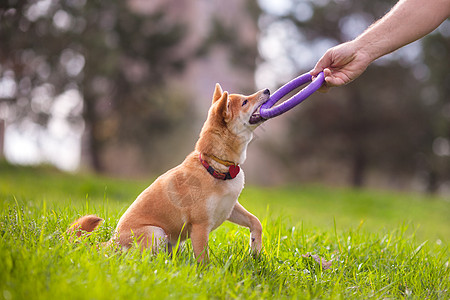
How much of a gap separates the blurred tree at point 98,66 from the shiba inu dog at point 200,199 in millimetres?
8766

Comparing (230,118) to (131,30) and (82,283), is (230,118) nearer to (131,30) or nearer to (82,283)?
(82,283)

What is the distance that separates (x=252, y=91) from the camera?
14.3 m

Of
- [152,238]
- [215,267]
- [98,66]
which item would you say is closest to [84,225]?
[152,238]

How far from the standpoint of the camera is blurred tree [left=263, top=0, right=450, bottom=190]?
14.4m

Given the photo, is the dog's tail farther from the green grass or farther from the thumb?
the thumb

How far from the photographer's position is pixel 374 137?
14539 mm

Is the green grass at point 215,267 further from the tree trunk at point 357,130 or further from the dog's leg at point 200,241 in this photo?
the tree trunk at point 357,130

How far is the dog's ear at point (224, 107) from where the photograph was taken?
3043 mm

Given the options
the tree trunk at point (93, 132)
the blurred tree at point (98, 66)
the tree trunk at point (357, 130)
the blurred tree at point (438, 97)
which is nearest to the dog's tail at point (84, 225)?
the blurred tree at point (98, 66)

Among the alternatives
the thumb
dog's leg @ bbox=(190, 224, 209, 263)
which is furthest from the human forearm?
dog's leg @ bbox=(190, 224, 209, 263)

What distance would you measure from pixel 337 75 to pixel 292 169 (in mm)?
13547

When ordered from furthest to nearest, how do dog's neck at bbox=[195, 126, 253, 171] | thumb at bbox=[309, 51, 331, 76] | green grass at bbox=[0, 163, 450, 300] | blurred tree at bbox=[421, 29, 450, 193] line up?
blurred tree at bbox=[421, 29, 450, 193], thumb at bbox=[309, 51, 331, 76], dog's neck at bbox=[195, 126, 253, 171], green grass at bbox=[0, 163, 450, 300]

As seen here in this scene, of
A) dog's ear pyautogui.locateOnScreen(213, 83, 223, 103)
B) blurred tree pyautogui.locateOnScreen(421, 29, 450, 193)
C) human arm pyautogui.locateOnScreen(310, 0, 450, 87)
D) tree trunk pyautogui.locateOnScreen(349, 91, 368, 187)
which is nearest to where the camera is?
human arm pyautogui.locateOnScreen(310, 0, 450, 87)

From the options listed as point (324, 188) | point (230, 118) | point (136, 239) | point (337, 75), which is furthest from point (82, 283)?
point (324, 188)
